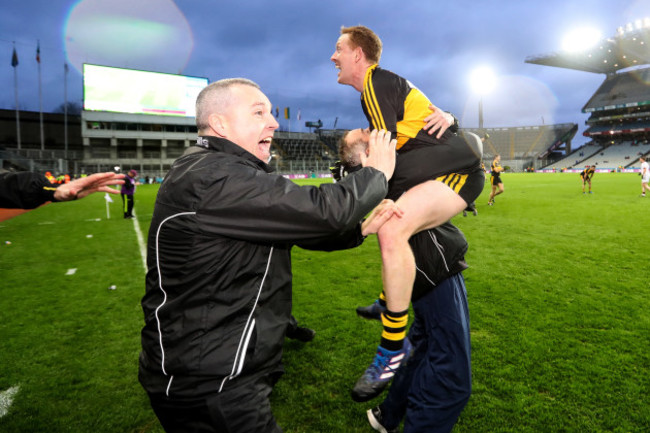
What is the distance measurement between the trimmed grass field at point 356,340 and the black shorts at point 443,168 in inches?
70.8

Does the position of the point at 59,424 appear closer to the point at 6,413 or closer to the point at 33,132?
the point at 6,413

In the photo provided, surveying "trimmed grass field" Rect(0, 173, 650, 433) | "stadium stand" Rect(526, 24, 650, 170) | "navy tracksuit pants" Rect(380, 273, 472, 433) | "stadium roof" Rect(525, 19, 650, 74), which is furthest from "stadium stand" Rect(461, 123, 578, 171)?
"navy tracksuit pants" Rect(380, 273, 472, 433)

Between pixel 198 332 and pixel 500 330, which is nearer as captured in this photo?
pixel 198 332

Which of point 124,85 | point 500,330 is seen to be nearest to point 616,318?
point 500,330

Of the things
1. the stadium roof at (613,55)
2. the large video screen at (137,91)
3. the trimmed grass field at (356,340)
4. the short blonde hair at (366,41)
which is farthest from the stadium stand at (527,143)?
the short blonde hair at (366,41)

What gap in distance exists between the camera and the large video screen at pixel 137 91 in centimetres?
5284

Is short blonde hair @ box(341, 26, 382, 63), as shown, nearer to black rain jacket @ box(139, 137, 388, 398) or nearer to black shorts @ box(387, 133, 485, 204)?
black shorts @ box(387, 133, 485, 204)

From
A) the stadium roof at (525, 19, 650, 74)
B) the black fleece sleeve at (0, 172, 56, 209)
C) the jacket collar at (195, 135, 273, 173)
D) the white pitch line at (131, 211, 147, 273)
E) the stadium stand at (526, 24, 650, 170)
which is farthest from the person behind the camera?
the stadium stand at (526, 24, 650, 170)

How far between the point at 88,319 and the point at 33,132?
7152 centimetres

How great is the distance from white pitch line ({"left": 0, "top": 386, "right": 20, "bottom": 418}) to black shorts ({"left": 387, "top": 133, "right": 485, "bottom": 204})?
3604 millimetres

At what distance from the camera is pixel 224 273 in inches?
61.4

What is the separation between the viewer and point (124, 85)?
5475 cm

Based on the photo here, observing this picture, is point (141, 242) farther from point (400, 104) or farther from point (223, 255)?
point (223, 255)

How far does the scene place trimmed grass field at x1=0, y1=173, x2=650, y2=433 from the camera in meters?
2.91
